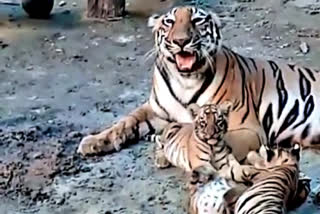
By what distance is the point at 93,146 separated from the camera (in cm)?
382

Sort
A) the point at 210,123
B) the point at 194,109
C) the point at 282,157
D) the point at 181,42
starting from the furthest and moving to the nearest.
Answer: the point at 181,42
the point at 194,109
the point at 210,123
the point at 282,157

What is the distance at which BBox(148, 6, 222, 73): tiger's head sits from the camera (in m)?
3.67

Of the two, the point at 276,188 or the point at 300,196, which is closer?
the point at 276,188

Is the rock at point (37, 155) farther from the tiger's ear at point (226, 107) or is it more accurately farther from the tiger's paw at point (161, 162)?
the tiger's ear at point (226, 107)

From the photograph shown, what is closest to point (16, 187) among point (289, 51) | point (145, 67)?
point (145, 67)

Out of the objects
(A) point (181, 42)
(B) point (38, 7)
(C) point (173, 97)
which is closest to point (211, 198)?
(A) point (181, 42)

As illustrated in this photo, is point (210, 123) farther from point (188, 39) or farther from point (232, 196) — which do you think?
point (188, 39)

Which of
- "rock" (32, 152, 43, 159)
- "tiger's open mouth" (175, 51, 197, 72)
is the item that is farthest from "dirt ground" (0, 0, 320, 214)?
"tiger's open mouth" (175, 51, 197, 72)

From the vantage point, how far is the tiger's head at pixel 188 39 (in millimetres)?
3670

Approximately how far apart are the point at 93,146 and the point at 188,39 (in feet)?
2.03

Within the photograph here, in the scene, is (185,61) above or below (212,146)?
above

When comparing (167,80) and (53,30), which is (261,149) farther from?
(53,30)

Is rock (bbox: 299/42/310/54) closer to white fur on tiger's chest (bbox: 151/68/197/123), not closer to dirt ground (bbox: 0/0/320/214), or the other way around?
dirt ground (bbox: 0/0/320/214)

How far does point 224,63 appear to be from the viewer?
3.87 meters
